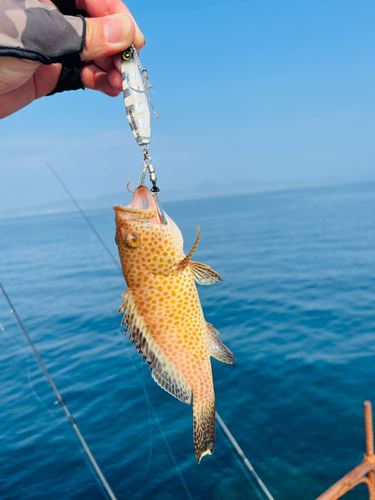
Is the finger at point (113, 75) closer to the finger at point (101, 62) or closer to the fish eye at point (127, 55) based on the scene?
the finger at point (101, 62)

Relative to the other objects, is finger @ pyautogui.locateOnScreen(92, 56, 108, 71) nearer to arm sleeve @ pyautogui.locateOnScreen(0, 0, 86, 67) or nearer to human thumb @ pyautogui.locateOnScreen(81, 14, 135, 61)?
human thumb @ pyautogui.locateOnScreen(81, 14, 135, 61)

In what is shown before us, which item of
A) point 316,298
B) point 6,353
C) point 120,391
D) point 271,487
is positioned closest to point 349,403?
point 271,487

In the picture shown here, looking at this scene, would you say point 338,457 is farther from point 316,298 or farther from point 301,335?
point 316,298

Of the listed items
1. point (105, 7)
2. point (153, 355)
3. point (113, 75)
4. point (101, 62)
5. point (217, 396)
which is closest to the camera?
point (153, 355)

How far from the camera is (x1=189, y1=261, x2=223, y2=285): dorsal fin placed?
3.28 meters

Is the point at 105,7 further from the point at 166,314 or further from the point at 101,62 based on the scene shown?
the point at 166,314

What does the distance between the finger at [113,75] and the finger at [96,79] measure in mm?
216

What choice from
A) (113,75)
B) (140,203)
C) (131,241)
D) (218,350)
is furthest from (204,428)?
(113,75)

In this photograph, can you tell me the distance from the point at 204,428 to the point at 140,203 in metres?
1.85

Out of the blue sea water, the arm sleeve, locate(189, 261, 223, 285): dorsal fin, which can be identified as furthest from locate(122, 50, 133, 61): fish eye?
the blue sea water

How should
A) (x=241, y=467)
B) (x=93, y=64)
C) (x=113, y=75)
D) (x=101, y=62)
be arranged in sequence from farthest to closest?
(x=241, y=467)
(x=93, y=64)
(x=101, y=62)
(x=113, y=75)

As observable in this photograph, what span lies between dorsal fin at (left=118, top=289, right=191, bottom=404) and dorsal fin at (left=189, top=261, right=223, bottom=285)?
1.86 ft

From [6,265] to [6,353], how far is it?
23.4 meters

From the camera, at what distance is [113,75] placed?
4105 millimetres
